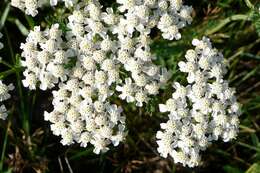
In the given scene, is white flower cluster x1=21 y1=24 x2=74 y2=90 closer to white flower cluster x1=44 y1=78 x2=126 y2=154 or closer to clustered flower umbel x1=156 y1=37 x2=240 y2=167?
white flower cluster x1=44 y1=78 x2=126 y2=154

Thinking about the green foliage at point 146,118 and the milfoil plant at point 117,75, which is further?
the green foliage at point 146,118

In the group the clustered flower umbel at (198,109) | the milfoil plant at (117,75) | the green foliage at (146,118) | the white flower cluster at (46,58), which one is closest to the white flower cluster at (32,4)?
the milfoil plant at (117,75)

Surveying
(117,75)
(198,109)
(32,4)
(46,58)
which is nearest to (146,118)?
(198,109)

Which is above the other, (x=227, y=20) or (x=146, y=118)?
(x=227, y=20)

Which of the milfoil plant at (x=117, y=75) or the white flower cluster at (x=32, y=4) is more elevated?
the white flower cluster at (x=32, y=4)

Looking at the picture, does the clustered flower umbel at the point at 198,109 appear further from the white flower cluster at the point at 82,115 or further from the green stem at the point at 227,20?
the green stem at the point at 227,20

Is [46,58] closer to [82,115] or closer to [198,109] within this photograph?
[82,115]
